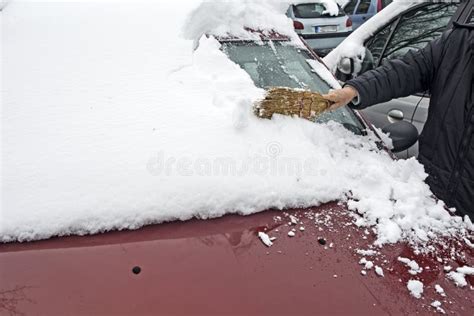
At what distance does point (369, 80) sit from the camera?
2119 mm

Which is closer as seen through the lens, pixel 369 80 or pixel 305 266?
pixel 305 266

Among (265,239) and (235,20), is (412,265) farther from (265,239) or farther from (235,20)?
(235,20)

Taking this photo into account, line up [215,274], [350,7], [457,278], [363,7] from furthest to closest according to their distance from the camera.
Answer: [350,7]
[363,7]
[457,278]
[215,274]

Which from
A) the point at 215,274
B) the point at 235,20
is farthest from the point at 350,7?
the point at 215,274

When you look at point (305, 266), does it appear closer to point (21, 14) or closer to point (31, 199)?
point (31, 199)

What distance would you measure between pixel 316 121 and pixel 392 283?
0.90 metres

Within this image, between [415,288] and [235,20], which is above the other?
[235,20]

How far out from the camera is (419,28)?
2.97m

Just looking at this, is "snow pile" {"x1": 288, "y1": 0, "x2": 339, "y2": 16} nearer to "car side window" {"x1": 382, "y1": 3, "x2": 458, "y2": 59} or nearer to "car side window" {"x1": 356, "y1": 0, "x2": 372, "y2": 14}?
"car side window" {"x1": 356, "y1": 0, "x2": 372, "y2": 14}

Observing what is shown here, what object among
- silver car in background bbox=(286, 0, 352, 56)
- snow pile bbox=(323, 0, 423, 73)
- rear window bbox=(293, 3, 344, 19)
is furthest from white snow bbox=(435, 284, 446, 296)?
rear window bbox=(293, 3, 344, 19)

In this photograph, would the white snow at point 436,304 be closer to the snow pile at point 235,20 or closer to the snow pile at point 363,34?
the snow pile at point 235,20

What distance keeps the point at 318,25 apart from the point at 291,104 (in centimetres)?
610

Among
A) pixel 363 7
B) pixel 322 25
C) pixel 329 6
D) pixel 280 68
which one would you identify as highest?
pixel 280 68

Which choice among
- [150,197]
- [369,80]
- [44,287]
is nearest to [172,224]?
[150,197]
